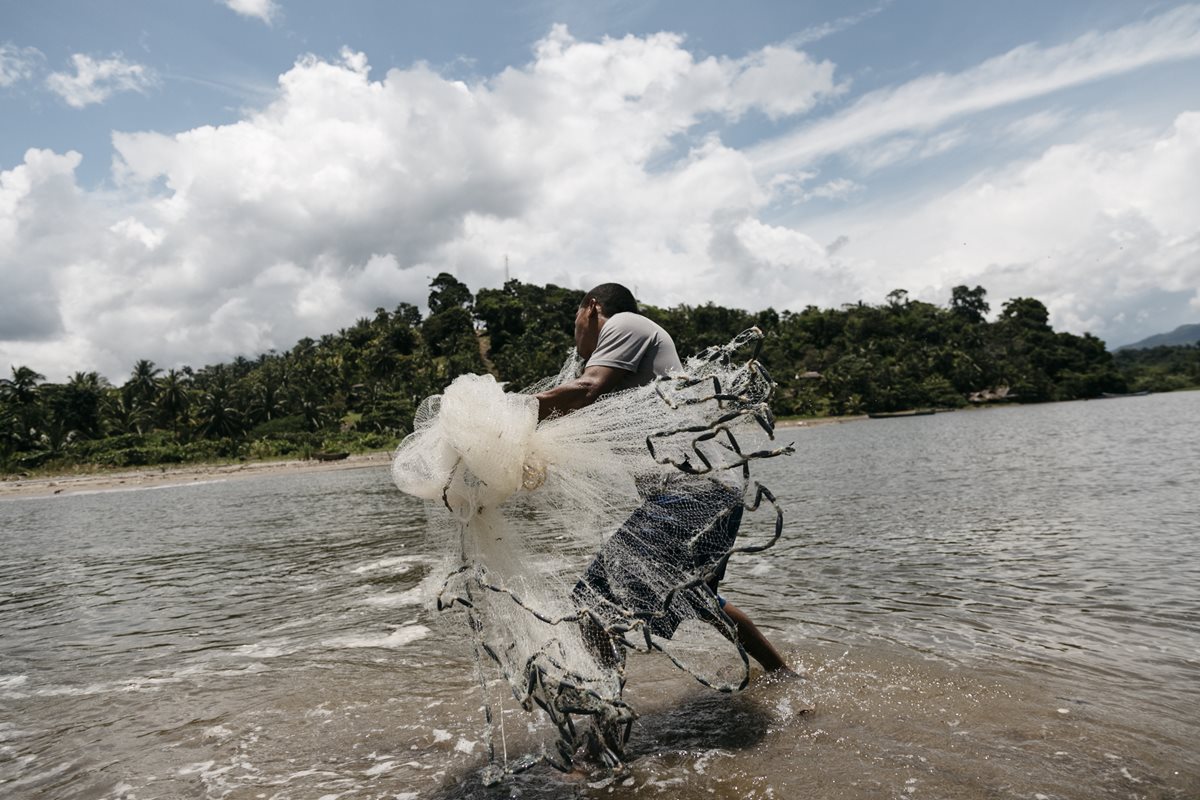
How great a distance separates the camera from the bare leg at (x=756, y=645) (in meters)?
3.84

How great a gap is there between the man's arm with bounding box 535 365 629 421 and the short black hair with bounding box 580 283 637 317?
0.43m

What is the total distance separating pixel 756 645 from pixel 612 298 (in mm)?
2101

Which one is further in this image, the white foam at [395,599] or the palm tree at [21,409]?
the palm tree at [21,409]

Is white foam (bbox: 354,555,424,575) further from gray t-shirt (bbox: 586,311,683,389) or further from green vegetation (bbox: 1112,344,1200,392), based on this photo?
green vegetation (bbox: 1112,344,1200,392)

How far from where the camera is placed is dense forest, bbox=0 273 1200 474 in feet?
176

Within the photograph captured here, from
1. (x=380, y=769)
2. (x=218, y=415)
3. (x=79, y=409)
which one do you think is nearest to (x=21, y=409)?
(x=79, y=409)

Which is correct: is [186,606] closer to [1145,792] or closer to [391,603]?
[391,603]

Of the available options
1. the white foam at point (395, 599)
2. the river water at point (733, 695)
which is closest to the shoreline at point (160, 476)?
the river water at point (733, 695)

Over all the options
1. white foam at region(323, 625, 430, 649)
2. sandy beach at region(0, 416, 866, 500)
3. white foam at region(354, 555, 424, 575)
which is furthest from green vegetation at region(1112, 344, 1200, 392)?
white foam at region(323, 625, 430, 649)

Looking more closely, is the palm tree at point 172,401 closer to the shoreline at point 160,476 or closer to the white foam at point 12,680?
the shoreline at point 160,476

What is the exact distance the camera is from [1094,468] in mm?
15984

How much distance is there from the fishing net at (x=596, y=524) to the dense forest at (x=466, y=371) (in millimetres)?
37504

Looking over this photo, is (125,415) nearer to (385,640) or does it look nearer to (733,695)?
(385,640)

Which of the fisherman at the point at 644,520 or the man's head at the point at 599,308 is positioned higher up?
the man's head at the point at 599,308
